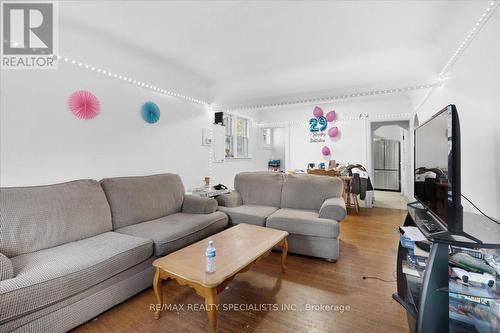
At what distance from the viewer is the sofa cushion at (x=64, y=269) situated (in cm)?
122

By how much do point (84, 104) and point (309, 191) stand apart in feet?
9.11

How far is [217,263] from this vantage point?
1.55 meters

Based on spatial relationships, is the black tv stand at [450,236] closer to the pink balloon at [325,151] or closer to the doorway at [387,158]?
the pink balloon at [325,151]

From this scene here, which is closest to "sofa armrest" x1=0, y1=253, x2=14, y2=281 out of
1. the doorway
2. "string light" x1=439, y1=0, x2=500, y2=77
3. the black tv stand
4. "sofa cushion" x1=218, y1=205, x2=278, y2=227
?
"sofa cushion" x1=218, y1=205, x2=278, y2=227

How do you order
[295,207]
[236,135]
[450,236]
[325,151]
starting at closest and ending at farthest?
[450,236], [295,207], [236,135], [325,151]

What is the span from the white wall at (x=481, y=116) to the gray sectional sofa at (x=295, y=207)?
3.67 ft

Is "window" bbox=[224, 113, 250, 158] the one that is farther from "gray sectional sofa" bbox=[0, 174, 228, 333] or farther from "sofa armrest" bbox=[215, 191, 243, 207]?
"gray sectional sofa" bbox=[0, 174, 228, 333]

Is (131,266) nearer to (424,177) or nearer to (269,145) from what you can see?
(424,177)

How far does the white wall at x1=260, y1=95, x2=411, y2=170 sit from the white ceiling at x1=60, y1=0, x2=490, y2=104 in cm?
199

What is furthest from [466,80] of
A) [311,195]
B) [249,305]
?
[249,305]

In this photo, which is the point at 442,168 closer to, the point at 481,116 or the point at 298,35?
the point at 481,116

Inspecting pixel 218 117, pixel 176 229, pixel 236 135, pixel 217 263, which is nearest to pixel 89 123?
pixel 176 229

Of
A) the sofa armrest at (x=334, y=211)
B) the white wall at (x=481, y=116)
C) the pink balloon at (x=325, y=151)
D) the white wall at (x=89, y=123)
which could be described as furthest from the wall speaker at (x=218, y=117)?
the white wall at (x=481, y=116)

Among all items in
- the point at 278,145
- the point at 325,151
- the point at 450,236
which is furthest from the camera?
the point at 278,145
